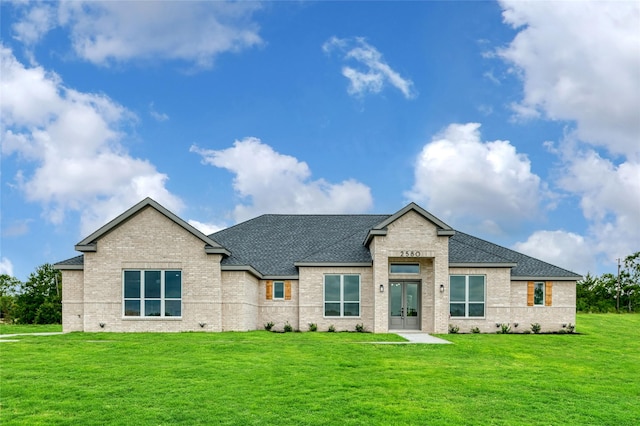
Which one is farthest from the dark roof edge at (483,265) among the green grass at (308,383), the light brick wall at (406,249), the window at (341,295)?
the green grass at (308,383)

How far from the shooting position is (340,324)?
29.0 meters

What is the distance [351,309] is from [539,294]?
10.0 meters

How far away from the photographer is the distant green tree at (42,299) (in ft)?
141

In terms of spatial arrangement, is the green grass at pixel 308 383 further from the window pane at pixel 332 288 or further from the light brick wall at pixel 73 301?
the window pane at pixel 332 288

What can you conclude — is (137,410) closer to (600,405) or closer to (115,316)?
(600,405)

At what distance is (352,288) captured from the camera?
29.3 metres

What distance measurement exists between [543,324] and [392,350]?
13452 mm

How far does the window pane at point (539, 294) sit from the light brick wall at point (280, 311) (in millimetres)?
12542

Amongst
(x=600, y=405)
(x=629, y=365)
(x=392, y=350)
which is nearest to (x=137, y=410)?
(x=600, y=405)

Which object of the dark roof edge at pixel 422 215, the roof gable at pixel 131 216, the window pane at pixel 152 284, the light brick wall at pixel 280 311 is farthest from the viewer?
the light brick wall at pixel 280 311

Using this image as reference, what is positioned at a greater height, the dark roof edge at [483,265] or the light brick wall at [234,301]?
the dark roof edge at [483,265]

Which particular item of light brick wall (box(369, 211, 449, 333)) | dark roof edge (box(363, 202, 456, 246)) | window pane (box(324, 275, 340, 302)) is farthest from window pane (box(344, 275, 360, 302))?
dark roof edge (box(363, 202, 456, 246))

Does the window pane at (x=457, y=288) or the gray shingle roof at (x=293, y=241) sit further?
the gray shingle roof at (x=293, y=241)

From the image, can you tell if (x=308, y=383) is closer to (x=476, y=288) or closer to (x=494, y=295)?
(x=476, y=288)
